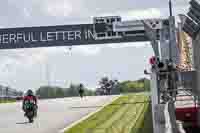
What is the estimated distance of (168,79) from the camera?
793 inches

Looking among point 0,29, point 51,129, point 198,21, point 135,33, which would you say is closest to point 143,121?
point 51,129

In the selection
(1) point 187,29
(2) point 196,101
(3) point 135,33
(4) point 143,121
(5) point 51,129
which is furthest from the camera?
(3) point 135,33

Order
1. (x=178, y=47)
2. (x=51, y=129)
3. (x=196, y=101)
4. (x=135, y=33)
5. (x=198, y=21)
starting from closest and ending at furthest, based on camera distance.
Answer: (x=198, y=21) < (x=196, y=101) < (x=51, y=129) < (x=178, y=47) < (x=135, y=33)

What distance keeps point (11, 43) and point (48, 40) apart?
2.83 metres

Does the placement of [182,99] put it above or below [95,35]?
below

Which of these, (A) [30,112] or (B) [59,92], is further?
(B) [59,92]

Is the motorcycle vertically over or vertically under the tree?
under

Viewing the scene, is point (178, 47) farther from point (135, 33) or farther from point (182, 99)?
point (135, 33)

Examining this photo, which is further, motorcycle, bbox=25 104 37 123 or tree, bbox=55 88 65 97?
tree, bbox=55 88 65 97

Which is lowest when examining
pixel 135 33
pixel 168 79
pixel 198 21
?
pixel 168 79

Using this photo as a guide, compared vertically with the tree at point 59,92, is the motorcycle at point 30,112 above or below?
below

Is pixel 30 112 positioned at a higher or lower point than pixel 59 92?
lower

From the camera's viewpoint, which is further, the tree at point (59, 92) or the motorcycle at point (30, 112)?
the tree at point (59, 92)

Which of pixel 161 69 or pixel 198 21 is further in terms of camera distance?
pixel 161 69
